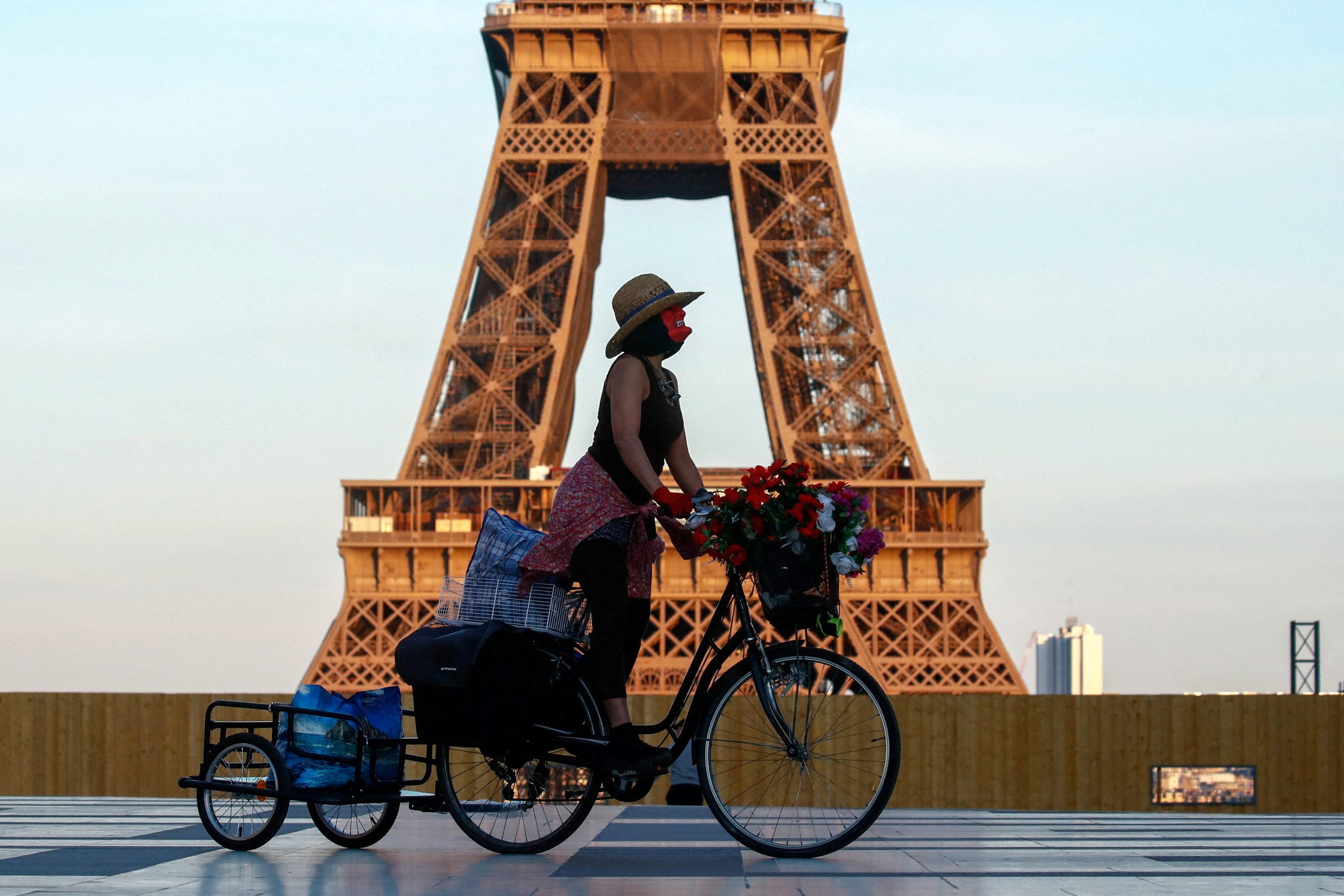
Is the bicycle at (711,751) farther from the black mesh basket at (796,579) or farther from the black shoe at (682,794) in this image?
the black shoe at (682,794)

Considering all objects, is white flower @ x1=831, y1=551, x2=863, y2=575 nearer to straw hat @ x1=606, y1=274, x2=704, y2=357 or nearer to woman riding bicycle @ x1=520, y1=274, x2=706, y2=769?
woman riding bicycle @ x1=520, y1=274, x2=706, y2=769

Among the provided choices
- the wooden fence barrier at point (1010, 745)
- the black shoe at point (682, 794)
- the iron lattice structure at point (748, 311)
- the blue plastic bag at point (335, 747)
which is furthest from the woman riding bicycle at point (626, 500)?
the iron lattice structure at point (748, 311)

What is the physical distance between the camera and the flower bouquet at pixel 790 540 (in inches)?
191

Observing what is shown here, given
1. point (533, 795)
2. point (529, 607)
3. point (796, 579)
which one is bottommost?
point (533, 795)

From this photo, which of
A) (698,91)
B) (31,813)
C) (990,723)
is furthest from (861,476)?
(31,813)

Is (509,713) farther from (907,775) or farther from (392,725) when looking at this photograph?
(907,775)

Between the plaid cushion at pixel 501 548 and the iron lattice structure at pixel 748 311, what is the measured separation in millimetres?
23320

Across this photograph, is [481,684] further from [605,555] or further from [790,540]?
[790,540]

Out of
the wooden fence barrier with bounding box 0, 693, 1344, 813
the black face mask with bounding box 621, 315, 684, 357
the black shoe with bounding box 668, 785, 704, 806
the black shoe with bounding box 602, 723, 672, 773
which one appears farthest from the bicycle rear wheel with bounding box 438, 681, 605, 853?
the wooden fence barrier with bounding box 0, 693, 1344, 813

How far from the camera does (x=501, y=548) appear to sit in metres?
5.26

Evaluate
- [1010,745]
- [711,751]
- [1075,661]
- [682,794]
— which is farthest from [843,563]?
[1075,661]

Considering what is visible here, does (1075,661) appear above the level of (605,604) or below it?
A: below

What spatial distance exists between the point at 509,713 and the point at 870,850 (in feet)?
4.12

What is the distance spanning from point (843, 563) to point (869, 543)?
0.47 ft
